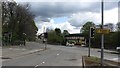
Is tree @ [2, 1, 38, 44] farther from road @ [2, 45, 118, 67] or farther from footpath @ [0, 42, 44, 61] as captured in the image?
road @ [2, 45, 118, 67]

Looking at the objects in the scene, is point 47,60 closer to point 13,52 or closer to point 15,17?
point 13,52

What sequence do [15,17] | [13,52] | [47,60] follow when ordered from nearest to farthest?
[47,60] → [13,52] → [15,17]

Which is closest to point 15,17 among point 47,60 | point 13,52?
point 13,52

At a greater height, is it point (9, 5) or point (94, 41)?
point (9, 5)

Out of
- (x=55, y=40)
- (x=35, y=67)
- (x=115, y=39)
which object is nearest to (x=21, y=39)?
(x=115, y=39)

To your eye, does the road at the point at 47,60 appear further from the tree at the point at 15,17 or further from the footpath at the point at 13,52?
the tree at the point at 15,17

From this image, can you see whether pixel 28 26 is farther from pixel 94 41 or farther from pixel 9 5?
pixel 94 41

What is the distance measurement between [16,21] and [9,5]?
551cm

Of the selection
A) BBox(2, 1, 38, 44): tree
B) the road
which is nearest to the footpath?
the road

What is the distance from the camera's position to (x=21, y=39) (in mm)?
110438

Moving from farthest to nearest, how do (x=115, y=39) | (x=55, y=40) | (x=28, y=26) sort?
(x=55, y=40)
(x=28, y=26)
(x=115, y=39)

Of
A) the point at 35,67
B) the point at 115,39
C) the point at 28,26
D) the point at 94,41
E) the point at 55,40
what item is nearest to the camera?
the point at 35,67

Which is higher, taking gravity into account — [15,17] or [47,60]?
[15,17]

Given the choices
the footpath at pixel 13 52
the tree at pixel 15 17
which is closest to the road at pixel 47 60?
the footpath at pixel 13 52
